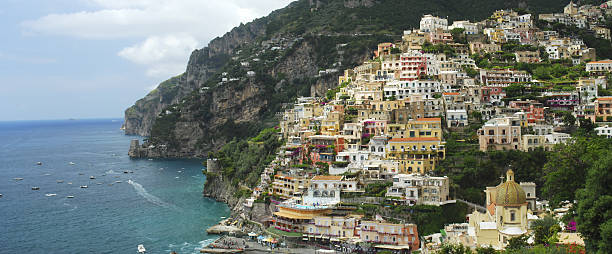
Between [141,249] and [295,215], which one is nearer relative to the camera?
[295,215]

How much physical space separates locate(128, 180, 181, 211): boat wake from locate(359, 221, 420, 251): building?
110 feet

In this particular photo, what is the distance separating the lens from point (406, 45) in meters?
80.0

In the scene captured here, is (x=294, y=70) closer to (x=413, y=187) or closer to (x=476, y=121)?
(x=476, y=121)

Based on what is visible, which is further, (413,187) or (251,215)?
(251,215)

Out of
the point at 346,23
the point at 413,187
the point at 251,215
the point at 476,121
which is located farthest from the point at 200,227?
the point at 346,23

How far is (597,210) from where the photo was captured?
2577 cm

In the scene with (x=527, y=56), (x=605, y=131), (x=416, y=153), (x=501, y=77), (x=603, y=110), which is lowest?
(x=416, y=153)

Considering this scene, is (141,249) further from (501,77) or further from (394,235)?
(501,77)

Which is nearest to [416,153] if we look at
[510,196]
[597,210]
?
[510,196]

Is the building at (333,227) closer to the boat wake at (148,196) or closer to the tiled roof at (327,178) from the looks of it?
the tiled roof at (327,178)

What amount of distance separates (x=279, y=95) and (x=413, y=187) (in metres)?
80.8

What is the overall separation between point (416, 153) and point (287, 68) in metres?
80.4

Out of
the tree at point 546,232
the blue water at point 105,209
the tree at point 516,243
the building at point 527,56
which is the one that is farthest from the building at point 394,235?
the building at point 527,56

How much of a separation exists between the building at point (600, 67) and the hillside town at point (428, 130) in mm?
150
